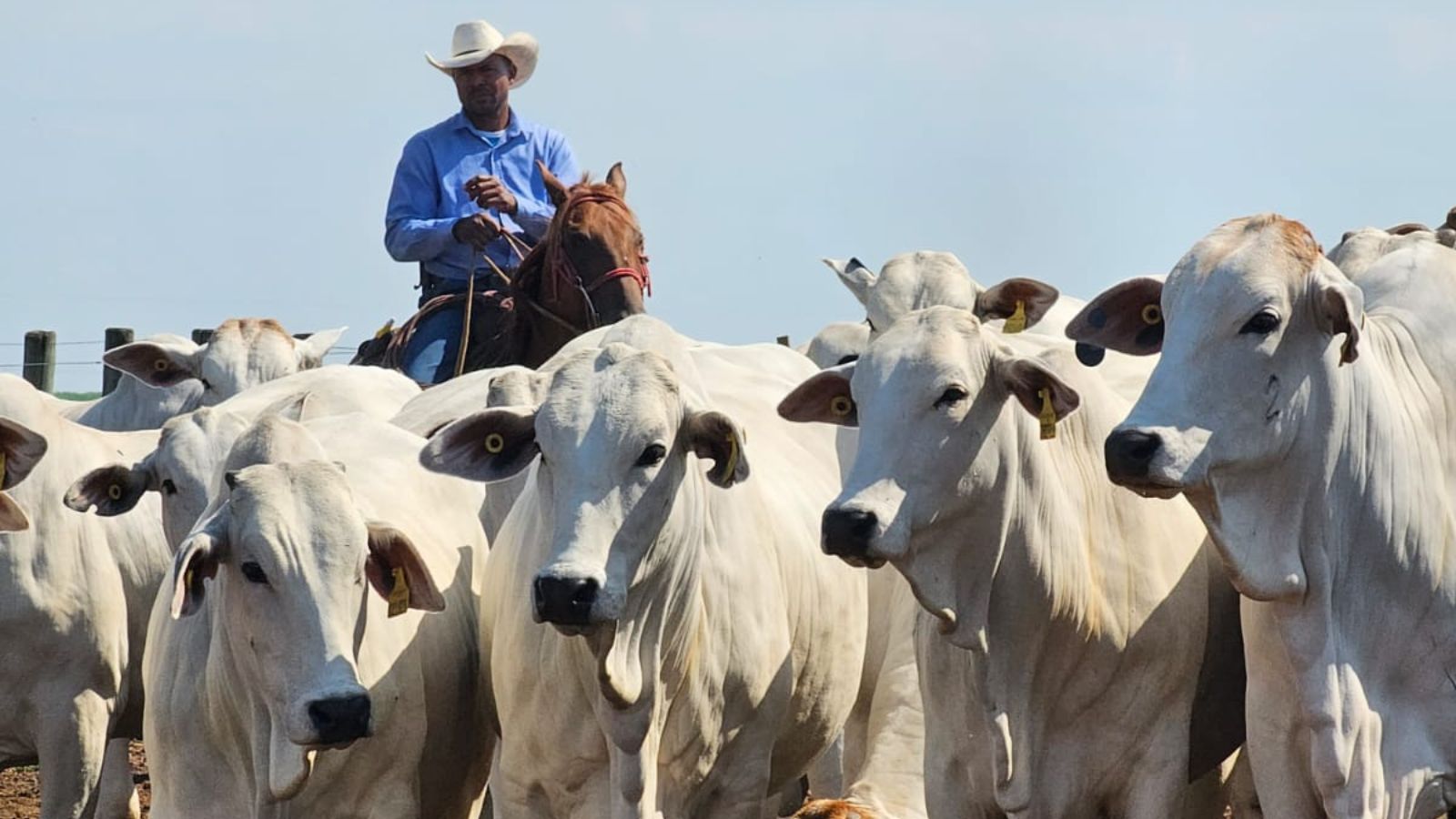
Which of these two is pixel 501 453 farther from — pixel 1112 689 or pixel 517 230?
pixel 517 230

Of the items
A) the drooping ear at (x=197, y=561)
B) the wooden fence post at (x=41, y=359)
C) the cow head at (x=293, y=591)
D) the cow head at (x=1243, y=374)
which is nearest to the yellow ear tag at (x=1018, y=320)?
the cow head at (x=293, y=591)

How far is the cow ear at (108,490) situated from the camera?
7.62 m

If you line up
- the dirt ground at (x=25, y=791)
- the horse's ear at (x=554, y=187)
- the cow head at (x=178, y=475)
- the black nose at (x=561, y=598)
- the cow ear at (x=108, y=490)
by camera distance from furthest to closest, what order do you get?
the dirt ground at (x=25, y=791)
the horse's ear at (x=554, y=187)
the cow head at (x=178, y=475)
the cow ear at (x=108, y=490)
the black nose at (x=561, y=598)

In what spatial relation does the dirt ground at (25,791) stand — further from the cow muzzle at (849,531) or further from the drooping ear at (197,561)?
the cow muzzle at (849,531)

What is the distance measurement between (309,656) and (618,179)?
4955 mm

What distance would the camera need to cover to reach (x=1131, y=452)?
584cm

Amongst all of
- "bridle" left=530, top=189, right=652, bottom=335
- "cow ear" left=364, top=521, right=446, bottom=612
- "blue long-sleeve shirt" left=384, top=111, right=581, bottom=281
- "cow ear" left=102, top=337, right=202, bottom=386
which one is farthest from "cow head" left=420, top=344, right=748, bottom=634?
"cow ear" left=102, top=337, right=202, bottom=386

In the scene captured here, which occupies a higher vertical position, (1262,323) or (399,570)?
(1262,323)

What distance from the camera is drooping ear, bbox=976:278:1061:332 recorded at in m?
9.94

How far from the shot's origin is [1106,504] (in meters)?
7.11

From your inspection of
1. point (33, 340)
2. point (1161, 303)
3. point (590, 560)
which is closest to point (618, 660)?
point (590, 560)

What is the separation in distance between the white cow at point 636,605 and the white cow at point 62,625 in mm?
2671

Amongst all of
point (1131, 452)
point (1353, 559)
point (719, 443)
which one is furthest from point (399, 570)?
point (1353, 559)

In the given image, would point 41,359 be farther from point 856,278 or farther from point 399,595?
point 399,595
